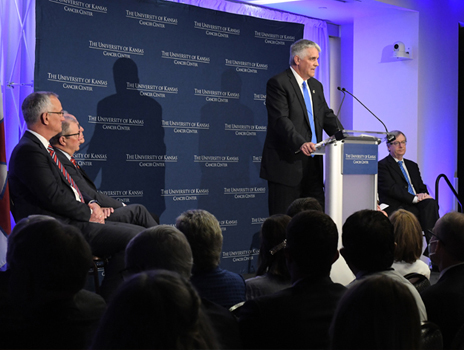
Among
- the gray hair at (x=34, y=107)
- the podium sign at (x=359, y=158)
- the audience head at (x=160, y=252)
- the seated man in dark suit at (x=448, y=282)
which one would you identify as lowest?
the seated man in dark suit at (x=448, y=282)

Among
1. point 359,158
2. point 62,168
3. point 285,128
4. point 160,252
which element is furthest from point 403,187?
point 160,252

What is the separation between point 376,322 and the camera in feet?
3.49

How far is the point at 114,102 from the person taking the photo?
16.6 feet

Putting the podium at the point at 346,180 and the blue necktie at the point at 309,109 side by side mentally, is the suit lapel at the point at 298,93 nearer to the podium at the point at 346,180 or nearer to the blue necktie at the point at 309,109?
the blue necktie at the point at 309,109

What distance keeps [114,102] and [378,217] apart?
3519 millimetres

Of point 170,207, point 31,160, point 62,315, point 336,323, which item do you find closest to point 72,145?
point 31,160

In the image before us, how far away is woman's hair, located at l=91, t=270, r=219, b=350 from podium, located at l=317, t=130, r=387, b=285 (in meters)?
2.66

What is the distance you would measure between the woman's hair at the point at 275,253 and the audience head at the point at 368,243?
1.16ft

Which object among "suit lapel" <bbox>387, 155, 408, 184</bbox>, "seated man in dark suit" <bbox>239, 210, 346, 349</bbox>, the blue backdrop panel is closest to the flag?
the blue backdrop panel

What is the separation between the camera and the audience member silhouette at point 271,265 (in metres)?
2.33

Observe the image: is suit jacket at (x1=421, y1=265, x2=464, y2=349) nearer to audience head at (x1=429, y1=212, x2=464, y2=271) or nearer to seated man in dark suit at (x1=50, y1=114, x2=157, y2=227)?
audience head at (x1=429, y1=212, x2=464, y2=271)

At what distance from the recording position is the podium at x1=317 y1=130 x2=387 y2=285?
3.55m

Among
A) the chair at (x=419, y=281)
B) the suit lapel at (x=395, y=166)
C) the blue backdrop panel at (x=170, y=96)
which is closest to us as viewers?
the chair at (x=419, y=281)

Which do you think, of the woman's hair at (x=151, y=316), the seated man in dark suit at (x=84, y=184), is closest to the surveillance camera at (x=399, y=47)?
the seated man in dark suit at (x=84, y=184)
